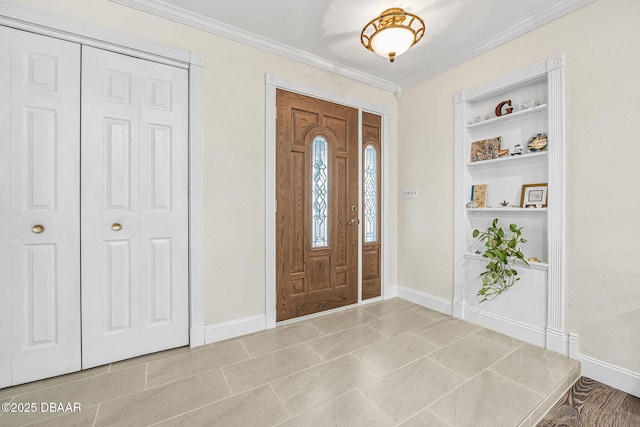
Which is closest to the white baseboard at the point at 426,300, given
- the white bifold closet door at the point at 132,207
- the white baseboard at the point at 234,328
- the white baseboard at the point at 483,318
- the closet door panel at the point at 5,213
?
the white baseboard at the point at 483,318

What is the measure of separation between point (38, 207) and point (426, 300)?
3.58 metres

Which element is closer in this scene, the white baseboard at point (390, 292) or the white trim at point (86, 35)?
the white trim at point (86, 35)

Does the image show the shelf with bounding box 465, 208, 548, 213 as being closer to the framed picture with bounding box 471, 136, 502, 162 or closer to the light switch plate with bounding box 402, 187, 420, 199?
the framed picture with bounding box 471, 136, 502, 162

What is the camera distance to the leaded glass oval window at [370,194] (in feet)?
11.2

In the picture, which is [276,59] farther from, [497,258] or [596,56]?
[497,258]

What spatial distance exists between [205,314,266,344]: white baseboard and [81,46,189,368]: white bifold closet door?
0.62ft

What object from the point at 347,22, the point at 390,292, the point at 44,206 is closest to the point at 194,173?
the point at 44,206

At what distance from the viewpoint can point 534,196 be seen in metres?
2.41

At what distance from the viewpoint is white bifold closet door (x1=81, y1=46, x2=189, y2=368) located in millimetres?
2006

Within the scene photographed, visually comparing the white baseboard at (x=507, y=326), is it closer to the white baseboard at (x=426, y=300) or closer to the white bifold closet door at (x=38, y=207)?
the white baseboard at (x=426, y=300)

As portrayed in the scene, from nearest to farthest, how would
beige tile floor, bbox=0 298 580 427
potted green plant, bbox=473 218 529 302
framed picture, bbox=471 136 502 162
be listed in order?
beige tile floor, bbox=0 298 580 427
potted green plant, bbox=473 218 529 302
framed picture, bbox=471 136 502 162

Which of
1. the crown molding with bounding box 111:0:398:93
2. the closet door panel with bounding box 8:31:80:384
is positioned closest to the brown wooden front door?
the crown molding with bounding box 111:0:398:93

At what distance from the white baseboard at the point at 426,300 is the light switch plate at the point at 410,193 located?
3.78 ft

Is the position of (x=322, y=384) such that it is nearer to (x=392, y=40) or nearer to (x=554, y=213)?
(x=554, y=213)
